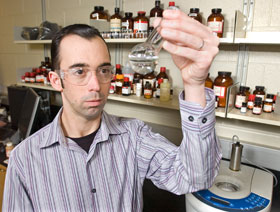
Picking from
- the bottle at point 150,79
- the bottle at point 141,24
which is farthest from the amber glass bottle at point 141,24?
the bottle at point 150,79

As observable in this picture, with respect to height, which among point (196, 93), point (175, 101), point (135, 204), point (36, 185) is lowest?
point (135, 204)

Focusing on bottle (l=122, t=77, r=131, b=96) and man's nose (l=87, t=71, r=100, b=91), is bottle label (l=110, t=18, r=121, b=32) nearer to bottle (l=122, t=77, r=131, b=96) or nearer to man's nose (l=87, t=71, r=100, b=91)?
bottle (l=122, t=77, r=131, b=96)

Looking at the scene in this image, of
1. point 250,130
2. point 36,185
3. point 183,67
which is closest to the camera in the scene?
point 183,67

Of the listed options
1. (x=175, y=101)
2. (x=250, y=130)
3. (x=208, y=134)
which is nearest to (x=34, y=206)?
(x=208, y=134)

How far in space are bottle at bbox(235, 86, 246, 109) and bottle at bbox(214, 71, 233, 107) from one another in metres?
0.07

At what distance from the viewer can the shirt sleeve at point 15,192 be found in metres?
0.82

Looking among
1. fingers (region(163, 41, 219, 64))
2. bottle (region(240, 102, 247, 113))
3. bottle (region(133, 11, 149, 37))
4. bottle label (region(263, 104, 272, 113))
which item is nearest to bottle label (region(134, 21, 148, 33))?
bottle (region(133, 11, 149, 37))

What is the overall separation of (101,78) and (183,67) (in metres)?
0.34

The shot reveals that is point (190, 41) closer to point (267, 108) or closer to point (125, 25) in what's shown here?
point (267, 108)

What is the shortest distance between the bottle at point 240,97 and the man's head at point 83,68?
811 millimetres

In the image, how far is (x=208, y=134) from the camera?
0.64 meters

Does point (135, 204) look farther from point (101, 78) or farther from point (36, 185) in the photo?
point (101, 78)

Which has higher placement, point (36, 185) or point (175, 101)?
point (175, 101)

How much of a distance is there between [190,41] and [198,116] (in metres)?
0.21
